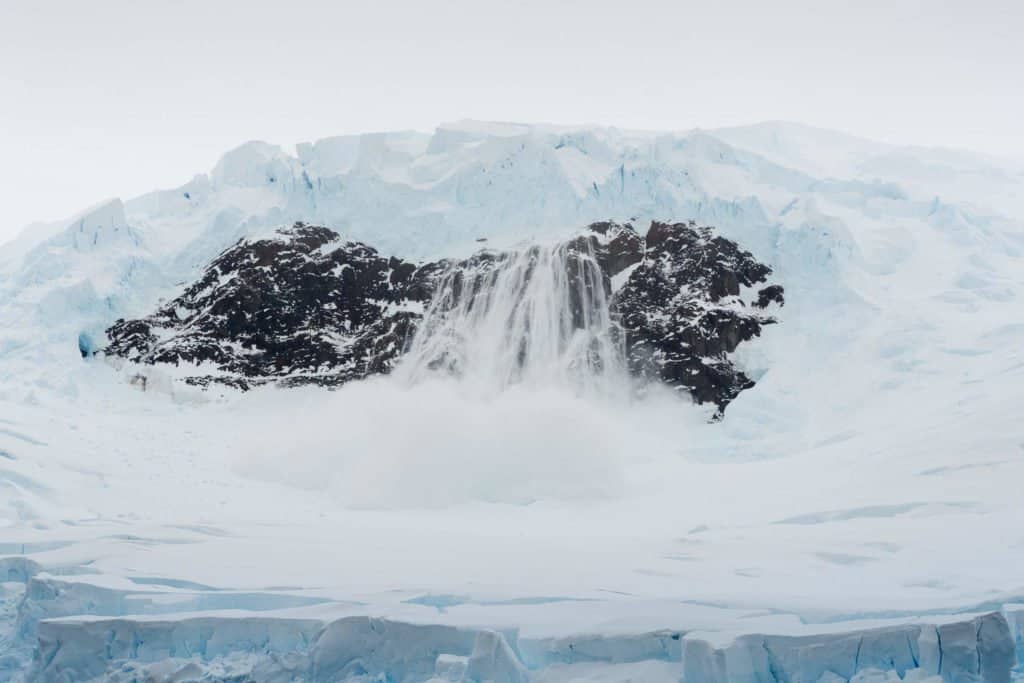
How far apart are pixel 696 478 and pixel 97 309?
2214 cm

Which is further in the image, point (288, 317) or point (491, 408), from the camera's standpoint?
point (288, 317)

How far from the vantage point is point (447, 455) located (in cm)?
1844

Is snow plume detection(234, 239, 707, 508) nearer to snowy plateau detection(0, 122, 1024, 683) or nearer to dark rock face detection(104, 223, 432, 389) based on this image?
snowy plateau detection(0, 122, 1024, 683)

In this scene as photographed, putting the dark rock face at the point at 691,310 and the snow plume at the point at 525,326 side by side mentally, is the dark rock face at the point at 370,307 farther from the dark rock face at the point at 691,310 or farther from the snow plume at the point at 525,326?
the snow plume at the point at 525,326

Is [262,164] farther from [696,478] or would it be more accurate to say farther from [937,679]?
[937,679]

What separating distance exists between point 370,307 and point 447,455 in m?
13.5

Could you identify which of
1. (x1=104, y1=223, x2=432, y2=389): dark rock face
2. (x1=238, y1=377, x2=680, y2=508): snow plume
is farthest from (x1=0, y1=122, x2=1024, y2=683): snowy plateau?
(x1=104, y1=223, x2=432, y2=389): dark rock face

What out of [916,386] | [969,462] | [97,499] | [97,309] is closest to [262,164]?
[97,309]

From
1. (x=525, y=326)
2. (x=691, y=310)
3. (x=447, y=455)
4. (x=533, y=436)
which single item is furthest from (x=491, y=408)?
(x=691, y=310)

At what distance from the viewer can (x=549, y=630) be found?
712cm

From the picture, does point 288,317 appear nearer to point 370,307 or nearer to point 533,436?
point 370,307

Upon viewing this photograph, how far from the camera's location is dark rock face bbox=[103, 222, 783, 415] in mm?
27281

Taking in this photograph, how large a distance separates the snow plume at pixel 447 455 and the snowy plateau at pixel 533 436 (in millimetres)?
106

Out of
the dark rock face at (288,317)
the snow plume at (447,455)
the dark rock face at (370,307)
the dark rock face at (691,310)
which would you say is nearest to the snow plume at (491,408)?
the snow plume at (447,455)
